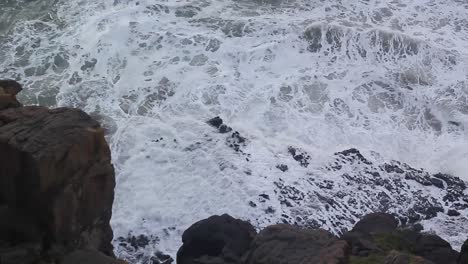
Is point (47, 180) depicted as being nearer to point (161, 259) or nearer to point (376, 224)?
point (161, 259)

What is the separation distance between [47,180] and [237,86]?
34.1 ft

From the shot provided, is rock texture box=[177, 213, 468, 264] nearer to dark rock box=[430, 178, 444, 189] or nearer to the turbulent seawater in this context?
the turbulent seawater

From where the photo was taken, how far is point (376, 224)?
45.0ft

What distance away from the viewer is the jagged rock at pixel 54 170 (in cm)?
Result: 1010

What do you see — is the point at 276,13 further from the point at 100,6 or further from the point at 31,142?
the point at 31,142

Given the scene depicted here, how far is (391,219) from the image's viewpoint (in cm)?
1398

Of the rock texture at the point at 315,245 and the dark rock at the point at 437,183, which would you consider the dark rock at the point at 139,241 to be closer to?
the rock texture at the point at 315,245

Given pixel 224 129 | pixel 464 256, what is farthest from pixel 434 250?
pixel 224 129

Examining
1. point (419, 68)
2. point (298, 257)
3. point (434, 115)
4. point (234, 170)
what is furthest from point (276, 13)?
point (298, 257)

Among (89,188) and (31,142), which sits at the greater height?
(31,142)

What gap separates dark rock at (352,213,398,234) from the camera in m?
13.5

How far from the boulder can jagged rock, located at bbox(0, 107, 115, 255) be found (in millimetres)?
3285

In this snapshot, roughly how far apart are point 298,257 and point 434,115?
10422 millimetres

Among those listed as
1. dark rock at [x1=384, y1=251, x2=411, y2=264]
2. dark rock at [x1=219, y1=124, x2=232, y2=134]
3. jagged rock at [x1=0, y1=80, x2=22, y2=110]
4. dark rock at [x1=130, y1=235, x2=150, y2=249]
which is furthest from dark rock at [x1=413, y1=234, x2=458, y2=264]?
jagged rock at [x1=0, y1=80, x2=22, y2=110]
